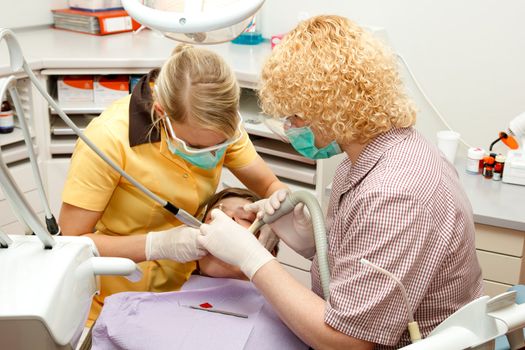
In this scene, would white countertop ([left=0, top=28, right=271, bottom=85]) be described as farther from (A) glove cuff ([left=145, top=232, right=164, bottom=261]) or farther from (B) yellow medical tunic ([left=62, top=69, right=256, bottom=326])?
(A) glove cuff ([left=145, top=232, right=164, bottom=261])

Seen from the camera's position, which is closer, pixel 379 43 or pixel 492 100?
pixel 379 43

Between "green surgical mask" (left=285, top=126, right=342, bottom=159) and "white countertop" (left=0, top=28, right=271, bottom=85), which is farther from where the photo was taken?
"white countertop" (left=0, top=28, right=271, bottom=85)

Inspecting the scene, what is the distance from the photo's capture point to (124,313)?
4.74 feet

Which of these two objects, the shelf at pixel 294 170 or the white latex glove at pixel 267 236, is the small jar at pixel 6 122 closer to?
the shelf at pixel 294 170

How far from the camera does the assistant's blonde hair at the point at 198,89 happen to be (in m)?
1.52

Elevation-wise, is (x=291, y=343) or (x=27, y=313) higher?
(x=27, y=313)

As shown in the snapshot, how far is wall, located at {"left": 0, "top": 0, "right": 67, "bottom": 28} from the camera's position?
2928 mm

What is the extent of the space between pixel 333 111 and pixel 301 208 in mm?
411

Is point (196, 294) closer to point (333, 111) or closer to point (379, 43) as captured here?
point (333, 111)

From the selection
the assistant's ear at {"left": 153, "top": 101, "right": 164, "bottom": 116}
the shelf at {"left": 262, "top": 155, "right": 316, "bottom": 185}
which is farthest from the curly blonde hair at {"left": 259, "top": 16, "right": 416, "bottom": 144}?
the shelf at {"left": 262, "top": 155, "right": 316, "bottom": 185}

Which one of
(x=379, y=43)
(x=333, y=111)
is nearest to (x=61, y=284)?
(x=333, y=111)

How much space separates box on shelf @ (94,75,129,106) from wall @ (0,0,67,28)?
67cm

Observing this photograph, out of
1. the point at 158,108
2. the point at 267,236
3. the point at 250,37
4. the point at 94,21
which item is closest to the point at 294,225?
the point at 267,236

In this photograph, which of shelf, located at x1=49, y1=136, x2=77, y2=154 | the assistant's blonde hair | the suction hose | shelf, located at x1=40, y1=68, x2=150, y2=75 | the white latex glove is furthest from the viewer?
shelf, located at x1=49, y1=136, x2=77, y2=154
